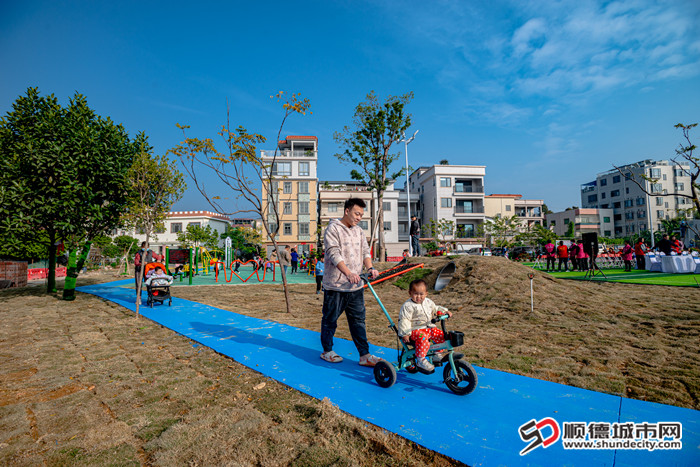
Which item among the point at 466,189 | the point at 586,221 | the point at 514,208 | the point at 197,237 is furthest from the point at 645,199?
the point at 197,237

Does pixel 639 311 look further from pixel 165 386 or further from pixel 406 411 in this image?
pixel 165 386

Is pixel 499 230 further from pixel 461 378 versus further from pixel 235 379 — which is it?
pixel 235 379

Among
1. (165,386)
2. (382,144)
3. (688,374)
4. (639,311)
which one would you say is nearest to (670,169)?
(382,144)

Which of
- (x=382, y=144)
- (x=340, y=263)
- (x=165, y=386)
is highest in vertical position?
(x=382, y=144)

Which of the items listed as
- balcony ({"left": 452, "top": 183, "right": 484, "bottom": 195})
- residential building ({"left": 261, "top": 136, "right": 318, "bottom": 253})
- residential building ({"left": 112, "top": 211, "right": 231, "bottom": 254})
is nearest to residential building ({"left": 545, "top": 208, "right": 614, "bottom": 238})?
balcony ({"left": 452, "top": 183, "right": 484, "bottom": 195})

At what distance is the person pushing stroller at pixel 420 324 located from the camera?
359 centimetres

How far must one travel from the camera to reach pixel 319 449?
2463 mm

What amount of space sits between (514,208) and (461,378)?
57.1 metres

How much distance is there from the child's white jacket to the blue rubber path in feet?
1.89

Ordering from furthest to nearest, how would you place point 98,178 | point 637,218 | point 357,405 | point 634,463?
point 637,218
point 98,178
point 357,405
point 634,463

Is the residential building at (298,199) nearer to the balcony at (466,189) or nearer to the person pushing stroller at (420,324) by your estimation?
the balcony at (466,189)

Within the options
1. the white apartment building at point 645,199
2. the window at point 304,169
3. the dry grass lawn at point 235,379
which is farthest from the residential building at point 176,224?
the white apartment building at point 645,199

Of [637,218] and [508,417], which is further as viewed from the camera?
[637,218]

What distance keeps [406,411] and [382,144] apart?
20.2 metres
